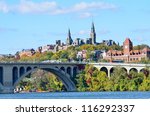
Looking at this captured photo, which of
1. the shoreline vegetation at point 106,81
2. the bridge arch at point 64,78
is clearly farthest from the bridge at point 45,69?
the shoreline vegetation at point 106,81

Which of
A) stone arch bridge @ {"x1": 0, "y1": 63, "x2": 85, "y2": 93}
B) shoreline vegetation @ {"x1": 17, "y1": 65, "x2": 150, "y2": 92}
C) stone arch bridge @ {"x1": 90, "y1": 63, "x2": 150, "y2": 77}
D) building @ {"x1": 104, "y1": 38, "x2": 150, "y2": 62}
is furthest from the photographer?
building @ {"x1": 104, "y1": 38, "x2": 150, "y2": 62}

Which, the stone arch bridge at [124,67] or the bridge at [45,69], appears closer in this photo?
the bridge at [45,69]

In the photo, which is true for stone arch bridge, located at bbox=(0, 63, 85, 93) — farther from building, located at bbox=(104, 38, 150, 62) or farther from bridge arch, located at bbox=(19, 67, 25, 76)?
building, located at bbox=(104, 38, 150, 62)

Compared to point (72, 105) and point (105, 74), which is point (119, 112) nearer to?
point (72, 105)

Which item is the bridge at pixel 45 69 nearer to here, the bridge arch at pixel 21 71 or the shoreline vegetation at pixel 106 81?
the bridge arch at pixel 21 71

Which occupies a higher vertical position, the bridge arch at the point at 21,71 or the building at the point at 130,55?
the building at the point at 130,55

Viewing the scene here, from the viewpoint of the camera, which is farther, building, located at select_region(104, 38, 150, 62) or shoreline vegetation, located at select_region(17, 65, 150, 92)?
building, located at select_region(104, 38, 150, 62)

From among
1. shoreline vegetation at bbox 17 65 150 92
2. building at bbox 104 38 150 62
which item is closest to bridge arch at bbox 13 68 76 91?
shoreline vegetation at bbox 17 65 150 92

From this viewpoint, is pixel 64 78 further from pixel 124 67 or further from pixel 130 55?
pixel 130 55
